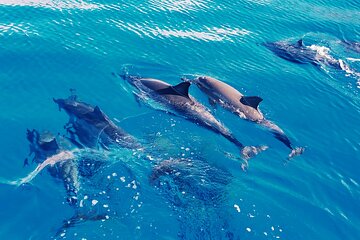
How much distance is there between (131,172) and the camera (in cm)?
→ 1441

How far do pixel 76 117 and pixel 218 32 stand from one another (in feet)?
36.7

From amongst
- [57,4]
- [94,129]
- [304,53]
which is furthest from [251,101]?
[57,4]

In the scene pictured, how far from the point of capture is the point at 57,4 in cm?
2530

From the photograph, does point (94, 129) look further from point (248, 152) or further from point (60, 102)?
point (248, 152)

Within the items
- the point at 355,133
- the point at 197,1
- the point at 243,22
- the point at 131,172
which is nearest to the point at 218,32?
the point at 243,22

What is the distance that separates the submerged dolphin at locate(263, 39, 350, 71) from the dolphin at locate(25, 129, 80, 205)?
13.0 m

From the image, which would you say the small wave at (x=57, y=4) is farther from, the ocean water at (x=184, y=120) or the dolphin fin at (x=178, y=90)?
the dolphin fin at (x=178, y=90)

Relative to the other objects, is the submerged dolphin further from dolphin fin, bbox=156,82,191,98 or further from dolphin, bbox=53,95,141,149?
dolphin, bbox=53,95,141,149

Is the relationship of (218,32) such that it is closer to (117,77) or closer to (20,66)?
(117,77)

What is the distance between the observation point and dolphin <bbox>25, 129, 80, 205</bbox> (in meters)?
13.8

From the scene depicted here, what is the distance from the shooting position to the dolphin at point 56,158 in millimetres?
13758

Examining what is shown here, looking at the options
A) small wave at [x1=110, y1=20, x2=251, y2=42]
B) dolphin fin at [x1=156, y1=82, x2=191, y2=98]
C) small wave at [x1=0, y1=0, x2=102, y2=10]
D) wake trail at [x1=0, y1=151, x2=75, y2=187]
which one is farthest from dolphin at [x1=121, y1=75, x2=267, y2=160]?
small wave at [x1=0, y1=0, x2=102, y2=10]

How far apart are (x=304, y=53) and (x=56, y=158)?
14597mm

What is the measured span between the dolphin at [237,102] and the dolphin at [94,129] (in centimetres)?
463
